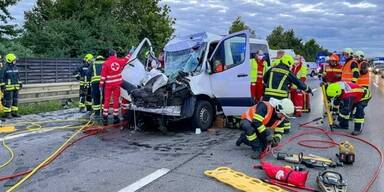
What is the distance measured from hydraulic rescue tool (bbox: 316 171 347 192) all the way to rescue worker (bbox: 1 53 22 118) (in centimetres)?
928

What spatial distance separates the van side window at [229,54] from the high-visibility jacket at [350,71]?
276 cm

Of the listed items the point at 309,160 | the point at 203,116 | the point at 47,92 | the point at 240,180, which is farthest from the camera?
the point at 47,92

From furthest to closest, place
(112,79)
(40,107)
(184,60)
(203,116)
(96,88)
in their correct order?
(40,107)
(96,88)
(112,79)
(184,60)
(203,116)

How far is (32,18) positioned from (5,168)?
2608 centimetres

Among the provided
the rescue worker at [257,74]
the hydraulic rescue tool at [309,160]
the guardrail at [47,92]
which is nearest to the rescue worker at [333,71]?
the rescue worker at [257,74]

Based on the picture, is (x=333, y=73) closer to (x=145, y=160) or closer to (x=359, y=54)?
(x=359, y=54)

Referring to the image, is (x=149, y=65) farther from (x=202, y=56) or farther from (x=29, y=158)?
(x=29, y=158)

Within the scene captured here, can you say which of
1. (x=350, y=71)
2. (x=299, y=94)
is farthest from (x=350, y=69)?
(x=299, y=94)

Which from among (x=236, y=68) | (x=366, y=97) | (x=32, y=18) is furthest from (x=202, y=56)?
(x=32, y=18)

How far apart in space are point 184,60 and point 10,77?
5.32m

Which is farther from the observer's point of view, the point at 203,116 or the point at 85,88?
the point at 85,88

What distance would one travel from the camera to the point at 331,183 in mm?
4934

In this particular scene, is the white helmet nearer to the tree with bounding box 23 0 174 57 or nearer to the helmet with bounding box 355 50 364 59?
the helmet with bounding box 355 50 364 59

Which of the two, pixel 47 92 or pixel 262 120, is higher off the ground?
pixel 262 120
